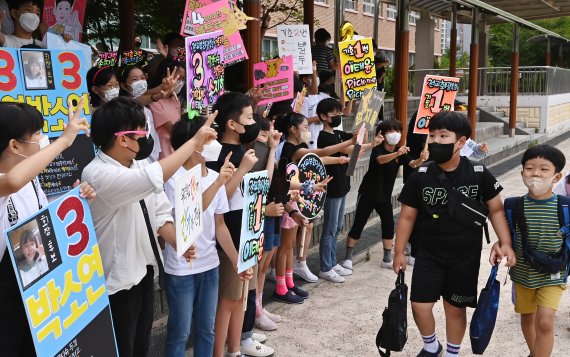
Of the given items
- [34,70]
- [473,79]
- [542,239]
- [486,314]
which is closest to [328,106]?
[542,239]

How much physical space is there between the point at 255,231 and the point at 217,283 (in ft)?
1.40

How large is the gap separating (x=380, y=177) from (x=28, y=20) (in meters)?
3.66

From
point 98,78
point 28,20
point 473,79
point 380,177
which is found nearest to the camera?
point 98,78

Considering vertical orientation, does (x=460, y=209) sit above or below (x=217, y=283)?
above

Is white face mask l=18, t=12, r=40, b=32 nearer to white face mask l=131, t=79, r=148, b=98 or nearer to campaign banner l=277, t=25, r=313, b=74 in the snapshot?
white face mask l=131, t=79, r=148, b=98

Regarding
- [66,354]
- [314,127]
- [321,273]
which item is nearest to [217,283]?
[66,354]

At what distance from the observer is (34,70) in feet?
12.8

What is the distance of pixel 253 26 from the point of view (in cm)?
645

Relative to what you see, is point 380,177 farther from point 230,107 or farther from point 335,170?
point 230,107

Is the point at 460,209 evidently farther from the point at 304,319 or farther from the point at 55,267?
the point at 55,267

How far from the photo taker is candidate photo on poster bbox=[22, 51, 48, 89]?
3.85 metres

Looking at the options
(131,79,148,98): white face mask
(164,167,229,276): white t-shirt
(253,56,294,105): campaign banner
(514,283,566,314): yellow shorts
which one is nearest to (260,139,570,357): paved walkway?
(514,283,566,314): yellow shorts

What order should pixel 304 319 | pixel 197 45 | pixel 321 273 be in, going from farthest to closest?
pixel 321 273 → pixel 304 319 → pixel 197 45

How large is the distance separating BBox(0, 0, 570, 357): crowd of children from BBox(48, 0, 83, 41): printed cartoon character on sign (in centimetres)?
48
